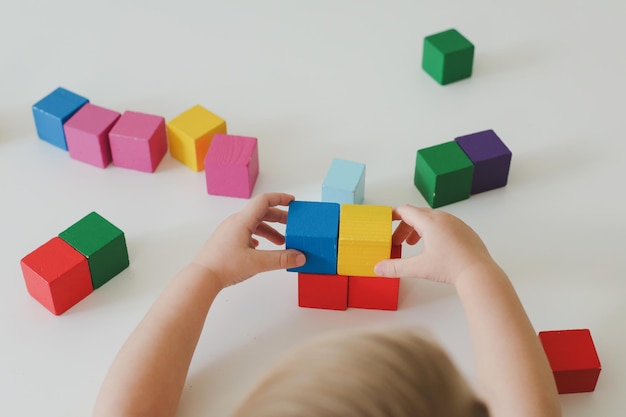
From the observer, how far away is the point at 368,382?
0.77 metres

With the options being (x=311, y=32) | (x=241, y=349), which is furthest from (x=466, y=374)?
(x=311, y=32)

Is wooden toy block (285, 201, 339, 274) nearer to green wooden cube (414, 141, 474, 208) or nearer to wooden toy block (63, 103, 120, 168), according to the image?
green wooden cube (414, 141, 474, 208)

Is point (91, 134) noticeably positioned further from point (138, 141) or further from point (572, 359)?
point (572, 359)

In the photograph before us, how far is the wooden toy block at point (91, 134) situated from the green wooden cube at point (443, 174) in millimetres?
538

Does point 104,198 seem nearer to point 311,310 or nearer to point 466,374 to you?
point 311,310

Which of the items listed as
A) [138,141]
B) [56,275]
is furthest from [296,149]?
[56,275]

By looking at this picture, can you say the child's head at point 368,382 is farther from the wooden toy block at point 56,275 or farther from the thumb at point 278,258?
the wooden toy block at point 56,275

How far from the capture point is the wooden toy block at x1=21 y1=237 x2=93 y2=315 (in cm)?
129

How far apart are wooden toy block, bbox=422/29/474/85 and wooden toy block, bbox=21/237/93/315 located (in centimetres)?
77

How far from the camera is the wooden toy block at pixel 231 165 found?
146 cm

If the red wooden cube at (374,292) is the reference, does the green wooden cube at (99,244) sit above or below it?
above

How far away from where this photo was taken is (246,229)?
4.17 ft

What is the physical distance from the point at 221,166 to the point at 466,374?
1.71 ft

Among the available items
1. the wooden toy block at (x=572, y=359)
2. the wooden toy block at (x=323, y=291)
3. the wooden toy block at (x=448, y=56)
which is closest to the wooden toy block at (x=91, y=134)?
the wooden toy block at (x=323, y=291)
